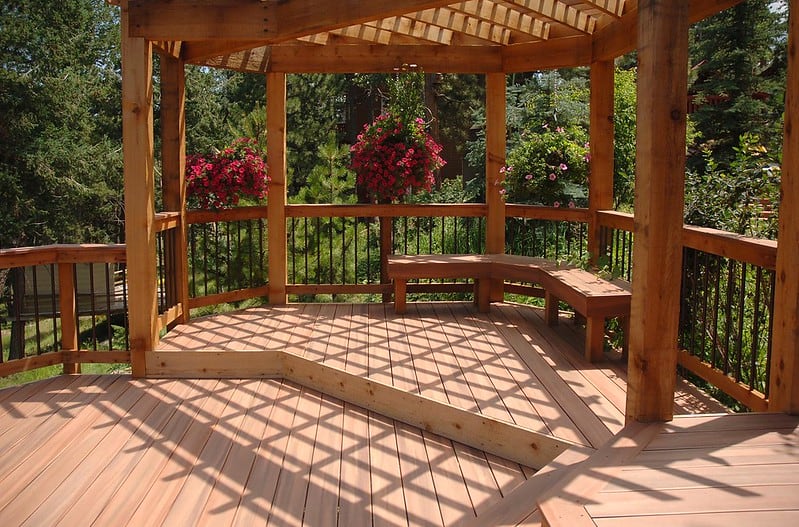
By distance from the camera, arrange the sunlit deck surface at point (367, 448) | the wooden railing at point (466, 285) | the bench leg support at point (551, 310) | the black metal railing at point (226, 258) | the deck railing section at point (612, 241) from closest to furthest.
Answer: the sunlit deck surface at point (367, 448), the wooden railing at point (466, 285), the deck railing section at point (612, 241), the bench leg support at point (551, 310), the black metal railing at point (226, 258)

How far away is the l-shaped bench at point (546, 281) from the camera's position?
200 inches

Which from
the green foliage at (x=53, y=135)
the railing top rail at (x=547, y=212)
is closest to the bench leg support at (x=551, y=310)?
the railing top rail at (x=547, y=212)

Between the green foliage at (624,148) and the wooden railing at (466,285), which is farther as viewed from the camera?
the green foliage at (624,148)

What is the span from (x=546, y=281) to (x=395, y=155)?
1867 mm

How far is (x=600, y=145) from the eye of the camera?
6.30 m

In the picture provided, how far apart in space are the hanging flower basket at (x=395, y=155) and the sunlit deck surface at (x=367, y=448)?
1.61m

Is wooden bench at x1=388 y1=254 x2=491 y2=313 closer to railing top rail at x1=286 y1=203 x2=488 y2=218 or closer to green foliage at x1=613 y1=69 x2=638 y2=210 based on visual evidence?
railing top rail at x1=286 y1=203 x2=488 y2=218

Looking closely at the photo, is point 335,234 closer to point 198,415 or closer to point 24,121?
point 198,415

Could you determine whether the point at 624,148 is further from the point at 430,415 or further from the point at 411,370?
the point at 430,415

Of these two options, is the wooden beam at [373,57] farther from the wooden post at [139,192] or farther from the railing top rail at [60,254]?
the railing top rail at [60,254]

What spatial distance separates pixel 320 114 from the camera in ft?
51.2

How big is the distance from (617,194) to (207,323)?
5257mm

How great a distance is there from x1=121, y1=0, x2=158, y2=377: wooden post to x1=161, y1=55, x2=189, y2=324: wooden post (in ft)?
2.48

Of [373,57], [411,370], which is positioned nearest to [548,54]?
[373,57]
